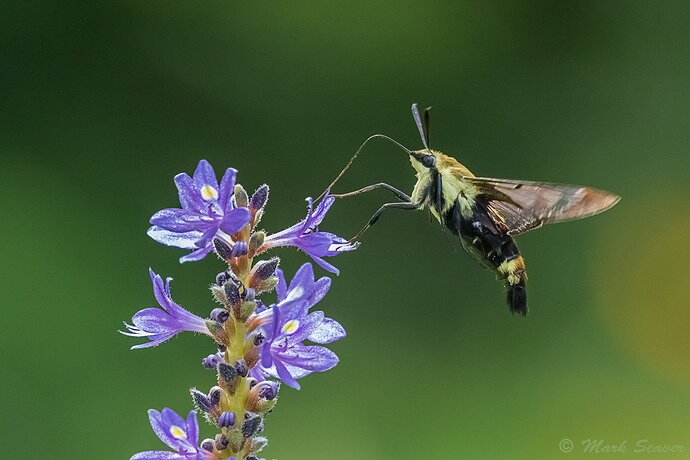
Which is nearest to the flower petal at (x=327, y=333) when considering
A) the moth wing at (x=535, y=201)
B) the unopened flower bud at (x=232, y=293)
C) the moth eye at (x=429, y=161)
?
the unopened flower bud at (x=232, y=293)

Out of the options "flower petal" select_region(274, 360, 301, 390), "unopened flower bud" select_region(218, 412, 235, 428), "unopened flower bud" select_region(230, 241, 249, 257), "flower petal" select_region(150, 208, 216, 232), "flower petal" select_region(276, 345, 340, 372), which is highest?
"flower petal" select_region(150, 208, 216, 232)

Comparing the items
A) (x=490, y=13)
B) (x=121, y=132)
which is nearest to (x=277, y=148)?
(x=121, y=132)

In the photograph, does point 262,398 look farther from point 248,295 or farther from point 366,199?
point 366,199

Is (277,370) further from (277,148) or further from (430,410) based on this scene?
(277,148)

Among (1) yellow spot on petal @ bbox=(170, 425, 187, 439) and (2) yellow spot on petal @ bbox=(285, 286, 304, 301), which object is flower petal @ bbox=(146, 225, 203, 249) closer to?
(2) yellow spot on petal @ bbox=(285, 286, 304, 301)

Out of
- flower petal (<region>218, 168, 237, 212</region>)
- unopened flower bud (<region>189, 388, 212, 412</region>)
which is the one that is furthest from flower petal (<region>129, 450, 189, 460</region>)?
flower petal (<region>218, 168, 237, 212</region>)

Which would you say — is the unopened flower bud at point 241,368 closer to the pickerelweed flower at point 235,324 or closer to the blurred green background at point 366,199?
the pickerelweed flower at point 235,324

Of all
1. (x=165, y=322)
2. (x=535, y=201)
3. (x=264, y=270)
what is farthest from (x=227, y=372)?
(x=535, y=201)

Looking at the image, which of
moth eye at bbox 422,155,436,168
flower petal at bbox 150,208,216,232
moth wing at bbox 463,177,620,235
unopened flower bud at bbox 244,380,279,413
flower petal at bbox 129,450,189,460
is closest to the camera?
flower petal at bbox 129,450,189,460
